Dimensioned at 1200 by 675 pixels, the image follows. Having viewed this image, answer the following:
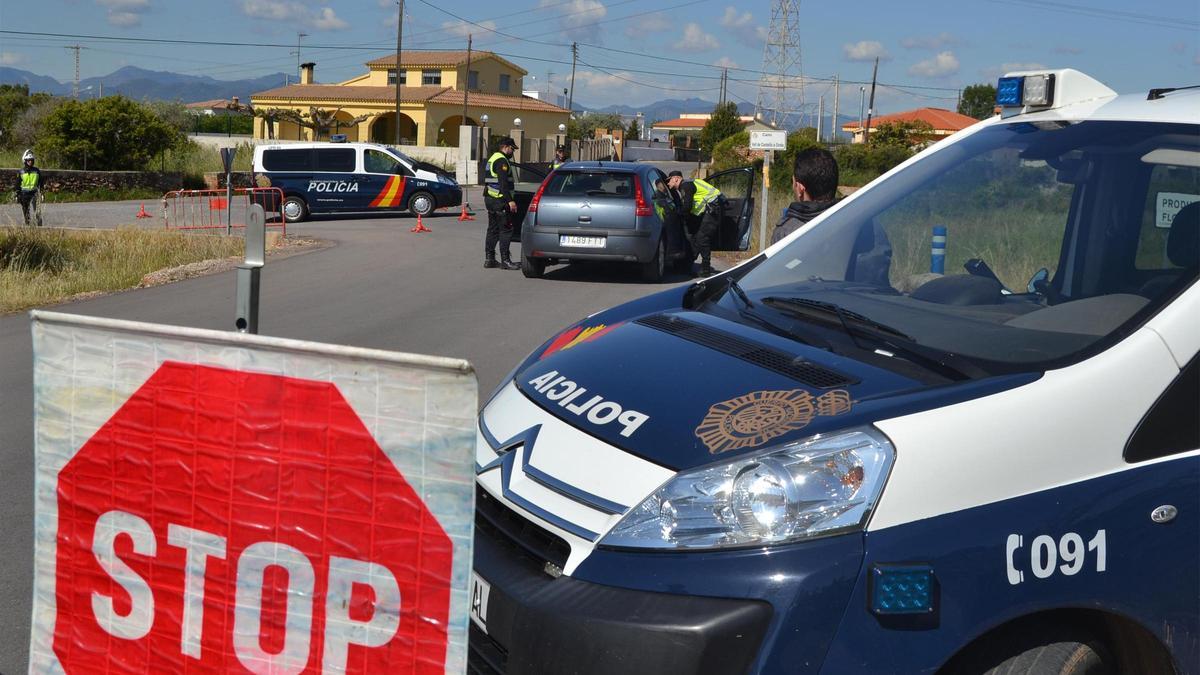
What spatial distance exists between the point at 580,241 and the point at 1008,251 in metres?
11.4

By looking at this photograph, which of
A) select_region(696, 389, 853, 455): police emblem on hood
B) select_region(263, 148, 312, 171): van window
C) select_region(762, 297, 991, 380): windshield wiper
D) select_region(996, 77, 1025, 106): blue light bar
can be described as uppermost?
select_region(996, 77, 1025, 106): blue light bar

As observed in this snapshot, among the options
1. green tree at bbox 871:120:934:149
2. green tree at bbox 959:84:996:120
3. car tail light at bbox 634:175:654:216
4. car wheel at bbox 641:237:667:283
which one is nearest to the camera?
car tail light at bbox 634:175:654:216

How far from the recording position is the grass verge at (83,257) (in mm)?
14273

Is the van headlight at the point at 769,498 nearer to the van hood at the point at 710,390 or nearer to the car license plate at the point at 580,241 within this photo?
the van hood at the point at 710,390

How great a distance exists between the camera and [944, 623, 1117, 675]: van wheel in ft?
7.98

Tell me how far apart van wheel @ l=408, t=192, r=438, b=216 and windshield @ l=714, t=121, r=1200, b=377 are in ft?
84.7

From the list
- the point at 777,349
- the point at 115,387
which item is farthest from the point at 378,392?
the point at 777,349

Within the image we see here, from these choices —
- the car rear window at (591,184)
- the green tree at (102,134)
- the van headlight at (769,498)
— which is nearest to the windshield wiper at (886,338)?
the van headlight at (769,498)

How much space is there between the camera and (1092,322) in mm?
2953

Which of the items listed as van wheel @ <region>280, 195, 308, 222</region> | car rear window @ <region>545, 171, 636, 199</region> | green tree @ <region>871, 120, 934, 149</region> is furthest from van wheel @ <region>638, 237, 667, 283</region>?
green tree @ <region>871, 120, 934, 149</region>

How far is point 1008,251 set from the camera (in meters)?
3.81

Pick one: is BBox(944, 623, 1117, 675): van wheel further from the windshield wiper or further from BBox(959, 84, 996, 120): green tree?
BBox(959, 84, 996, 120): green tree

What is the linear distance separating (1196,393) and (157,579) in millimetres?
Answer: 2414

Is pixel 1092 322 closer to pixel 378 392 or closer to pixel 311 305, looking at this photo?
pixel 378 392
